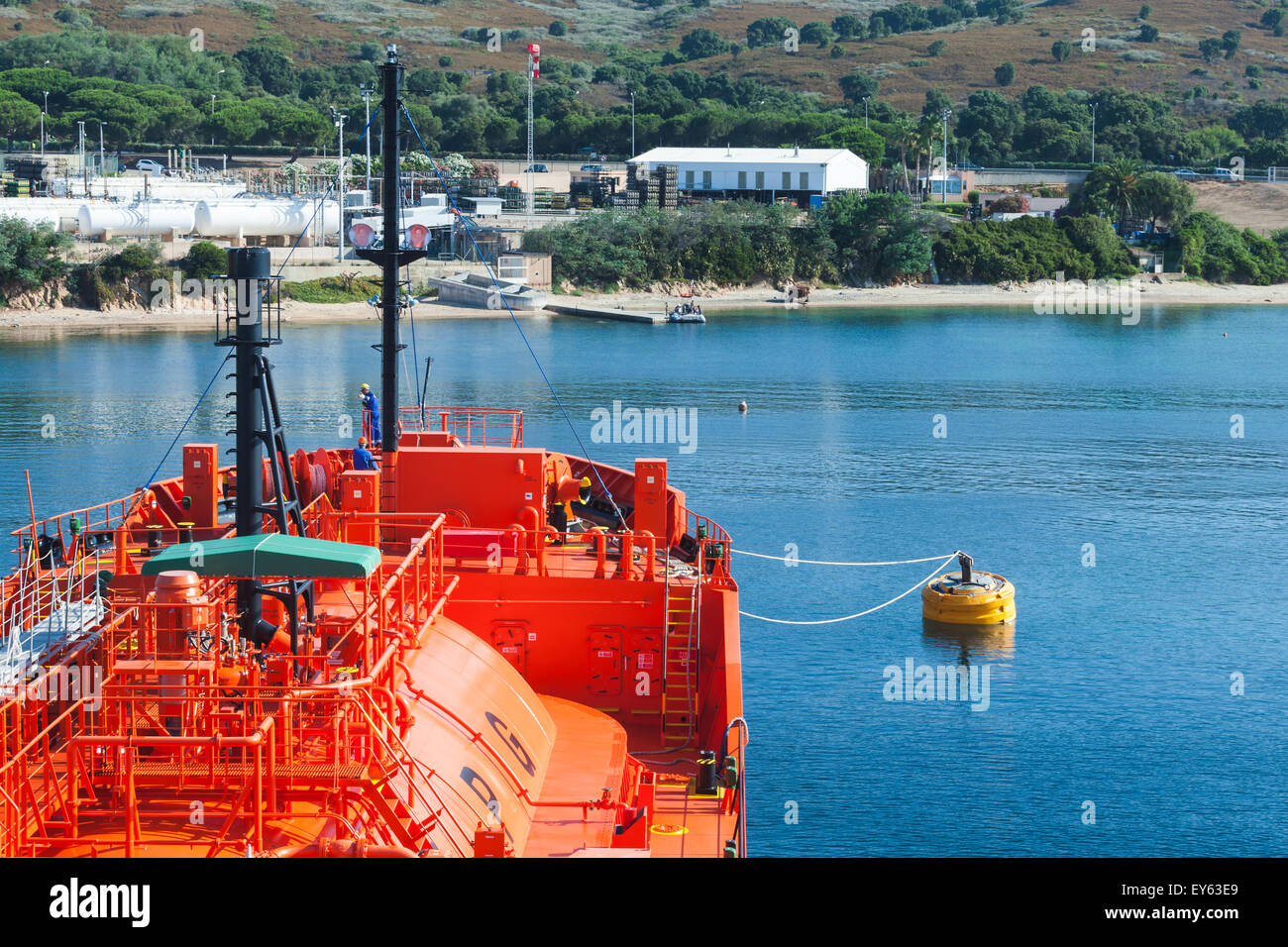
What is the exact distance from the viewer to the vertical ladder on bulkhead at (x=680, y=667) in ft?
79.4

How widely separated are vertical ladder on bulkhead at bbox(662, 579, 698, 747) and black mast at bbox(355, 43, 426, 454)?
264 inches

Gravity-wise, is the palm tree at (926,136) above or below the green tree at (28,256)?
above

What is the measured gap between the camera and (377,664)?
1537 centimetres

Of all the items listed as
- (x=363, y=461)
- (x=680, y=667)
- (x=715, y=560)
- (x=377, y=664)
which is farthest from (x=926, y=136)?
(x=377, y=664)

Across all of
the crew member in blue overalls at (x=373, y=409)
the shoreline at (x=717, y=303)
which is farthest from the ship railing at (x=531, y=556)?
the shoreline at (x=717, y=303)

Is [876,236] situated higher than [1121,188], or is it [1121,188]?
[1121,188]

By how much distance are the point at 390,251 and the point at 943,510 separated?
32266mm

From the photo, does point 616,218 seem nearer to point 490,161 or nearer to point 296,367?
point 490,161

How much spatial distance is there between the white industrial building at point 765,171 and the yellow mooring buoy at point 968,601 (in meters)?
122

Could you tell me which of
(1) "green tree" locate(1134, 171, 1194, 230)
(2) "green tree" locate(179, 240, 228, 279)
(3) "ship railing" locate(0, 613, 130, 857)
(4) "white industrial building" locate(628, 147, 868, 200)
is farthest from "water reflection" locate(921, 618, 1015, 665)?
(1) "green tree" locate(1134, 171, 1194, 230)

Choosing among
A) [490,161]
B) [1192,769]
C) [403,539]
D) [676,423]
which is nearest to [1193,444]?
[676,423]

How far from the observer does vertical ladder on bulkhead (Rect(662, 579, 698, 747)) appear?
24188 mm

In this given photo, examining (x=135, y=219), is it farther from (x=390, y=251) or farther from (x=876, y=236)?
(x=390, y=251)

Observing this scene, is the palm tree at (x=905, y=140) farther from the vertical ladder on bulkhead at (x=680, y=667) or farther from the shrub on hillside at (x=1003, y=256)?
the vertical ladder on bulkhead at (x=680, y=667)
